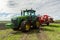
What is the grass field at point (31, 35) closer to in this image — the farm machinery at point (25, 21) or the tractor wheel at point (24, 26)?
the tractor wheel at point (24, 26)

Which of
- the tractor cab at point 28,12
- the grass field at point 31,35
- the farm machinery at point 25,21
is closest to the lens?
the grass field at point 31,35

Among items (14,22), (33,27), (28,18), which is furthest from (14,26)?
(33,27)

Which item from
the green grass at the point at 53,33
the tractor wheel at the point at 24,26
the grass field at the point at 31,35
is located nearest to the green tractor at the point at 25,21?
the tractor wheel at the point at 24,26

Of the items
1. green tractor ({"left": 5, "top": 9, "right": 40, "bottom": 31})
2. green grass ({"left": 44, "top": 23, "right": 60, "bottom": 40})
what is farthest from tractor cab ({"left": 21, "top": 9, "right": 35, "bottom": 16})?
green grass ({"left": 44, "top": 23, "right": 60, "bottom": 40})

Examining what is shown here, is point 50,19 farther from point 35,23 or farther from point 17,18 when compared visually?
point 17,18

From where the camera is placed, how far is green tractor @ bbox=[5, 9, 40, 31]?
20.1 metres

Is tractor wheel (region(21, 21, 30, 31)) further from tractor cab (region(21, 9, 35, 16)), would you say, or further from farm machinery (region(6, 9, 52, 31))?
tractor cab (region(21, 9, 35, 16))

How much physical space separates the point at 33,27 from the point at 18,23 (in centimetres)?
324

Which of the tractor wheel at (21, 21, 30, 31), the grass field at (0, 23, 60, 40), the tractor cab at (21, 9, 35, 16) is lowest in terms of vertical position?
the grass field at (0, 23, 60, 40)

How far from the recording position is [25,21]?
66.6ft

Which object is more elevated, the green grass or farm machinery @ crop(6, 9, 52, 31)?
farm machinery @ crop(6, 9, 52, 31)

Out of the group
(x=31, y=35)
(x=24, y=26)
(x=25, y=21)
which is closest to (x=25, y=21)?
(x=25, y=21)

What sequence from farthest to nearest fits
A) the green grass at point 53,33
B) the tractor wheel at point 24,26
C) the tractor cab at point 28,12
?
1. the tractor cab at point 28,12
2. the tractor wheel at point 24,26
3. the green grass at point 53,33

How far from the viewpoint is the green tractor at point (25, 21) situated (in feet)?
65.9
